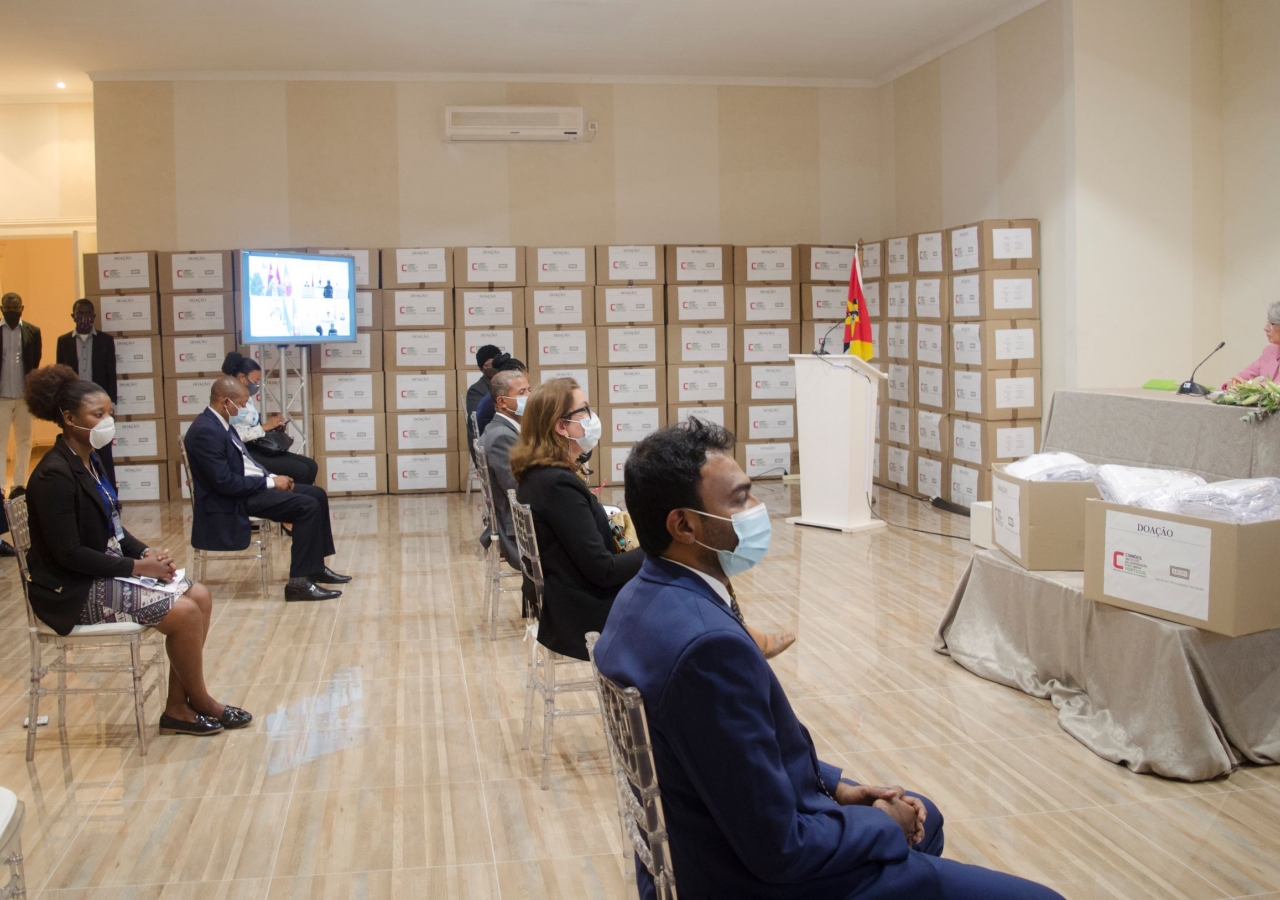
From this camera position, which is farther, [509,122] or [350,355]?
[509,122]

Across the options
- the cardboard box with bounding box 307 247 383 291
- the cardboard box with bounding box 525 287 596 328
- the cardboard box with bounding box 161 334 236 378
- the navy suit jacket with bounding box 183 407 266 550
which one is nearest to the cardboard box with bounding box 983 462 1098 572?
the navy suit jacket with bounding box 183 407 266 550

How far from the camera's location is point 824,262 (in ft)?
33.5

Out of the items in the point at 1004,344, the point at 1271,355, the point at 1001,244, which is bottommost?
the point at 1271,355

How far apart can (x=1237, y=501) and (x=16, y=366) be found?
8.88m

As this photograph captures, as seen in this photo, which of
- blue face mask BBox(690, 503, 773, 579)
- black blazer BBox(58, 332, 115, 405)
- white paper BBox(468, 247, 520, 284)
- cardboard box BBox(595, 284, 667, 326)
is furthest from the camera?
cardboard box BBox(595, 284, 667, 326)

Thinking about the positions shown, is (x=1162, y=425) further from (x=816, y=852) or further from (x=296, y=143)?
(x=296, y=143)

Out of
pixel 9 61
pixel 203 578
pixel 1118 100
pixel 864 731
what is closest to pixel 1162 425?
pixel 864 731

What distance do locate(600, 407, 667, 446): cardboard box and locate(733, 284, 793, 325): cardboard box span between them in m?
1.16

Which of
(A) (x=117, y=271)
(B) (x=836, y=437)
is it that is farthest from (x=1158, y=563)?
(A) (x=117, y=271)

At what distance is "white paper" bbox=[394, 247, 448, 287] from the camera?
31.5 feet

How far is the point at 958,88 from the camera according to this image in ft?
29.9

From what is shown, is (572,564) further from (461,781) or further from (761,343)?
(761,343)

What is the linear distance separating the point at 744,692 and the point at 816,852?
0.28 meters

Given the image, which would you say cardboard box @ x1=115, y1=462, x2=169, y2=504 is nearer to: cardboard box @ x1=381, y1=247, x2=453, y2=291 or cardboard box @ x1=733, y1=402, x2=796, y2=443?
cardboard box @ x1=381, y1=247, x2=453, y2=291
